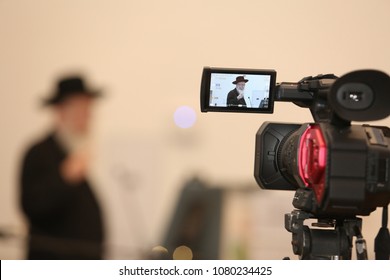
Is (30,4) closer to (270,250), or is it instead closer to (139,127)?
(139,127)

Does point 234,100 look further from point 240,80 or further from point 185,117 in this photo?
point 185,117

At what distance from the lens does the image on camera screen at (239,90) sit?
1598mm

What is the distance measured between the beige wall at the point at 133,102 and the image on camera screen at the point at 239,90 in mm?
1765

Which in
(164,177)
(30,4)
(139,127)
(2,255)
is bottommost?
(2,255)

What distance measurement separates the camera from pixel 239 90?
162 centimetres

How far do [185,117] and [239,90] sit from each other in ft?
6.40

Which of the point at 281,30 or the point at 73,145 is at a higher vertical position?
the point at 281,30

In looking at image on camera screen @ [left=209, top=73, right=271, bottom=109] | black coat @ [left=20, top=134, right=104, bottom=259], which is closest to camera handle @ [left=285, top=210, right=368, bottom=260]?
image on camera screen @ [left=209, top=73, right=271, bottom=109]

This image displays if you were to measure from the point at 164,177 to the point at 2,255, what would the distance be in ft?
2.68

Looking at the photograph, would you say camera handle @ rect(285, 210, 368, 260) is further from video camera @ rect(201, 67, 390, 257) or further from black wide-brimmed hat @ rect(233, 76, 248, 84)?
black wide-brimmed hat @ rect(233, 76, 248, 84)
